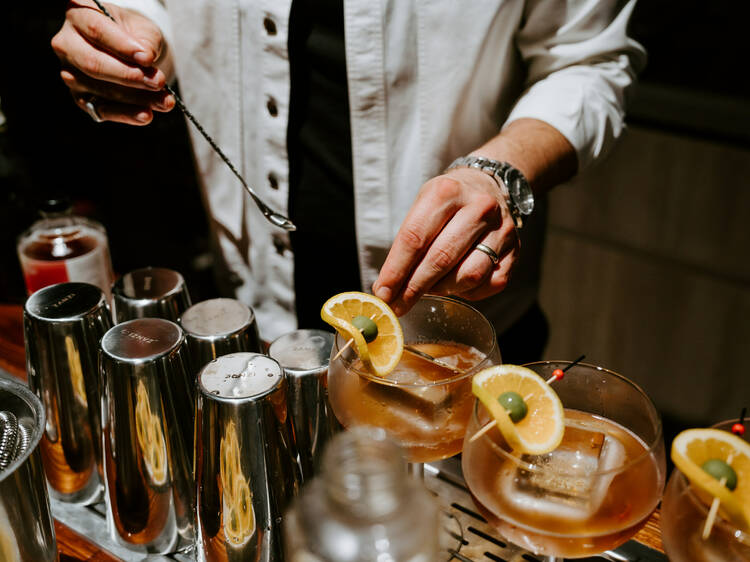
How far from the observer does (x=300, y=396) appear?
1030 mm

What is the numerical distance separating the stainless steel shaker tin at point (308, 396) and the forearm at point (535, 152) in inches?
21.7

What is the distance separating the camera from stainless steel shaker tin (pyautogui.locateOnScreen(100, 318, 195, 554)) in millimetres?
961

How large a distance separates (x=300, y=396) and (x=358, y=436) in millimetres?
390

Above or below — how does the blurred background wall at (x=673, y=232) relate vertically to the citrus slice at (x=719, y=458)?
below

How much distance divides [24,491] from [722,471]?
772 millimetres

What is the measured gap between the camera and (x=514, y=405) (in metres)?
0.82

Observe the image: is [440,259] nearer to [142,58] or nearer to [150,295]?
[150,295]

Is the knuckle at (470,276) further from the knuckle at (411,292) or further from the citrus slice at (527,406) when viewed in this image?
the citrus slice at (527,406)

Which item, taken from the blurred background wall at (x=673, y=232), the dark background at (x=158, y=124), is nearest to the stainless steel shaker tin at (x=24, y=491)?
the dark background at (x=158, y=124)

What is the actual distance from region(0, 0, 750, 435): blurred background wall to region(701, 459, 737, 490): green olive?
1795 mm

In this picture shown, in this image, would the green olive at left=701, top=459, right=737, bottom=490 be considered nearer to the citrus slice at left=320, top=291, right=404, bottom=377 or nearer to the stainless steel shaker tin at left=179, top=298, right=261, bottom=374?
the citrus slice at left=320, top=291, right=404, bottom=377

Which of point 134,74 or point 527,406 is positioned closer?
point 527,406

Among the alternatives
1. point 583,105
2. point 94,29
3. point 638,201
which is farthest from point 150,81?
point 638,201

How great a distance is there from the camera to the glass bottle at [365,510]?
2.02 feet
